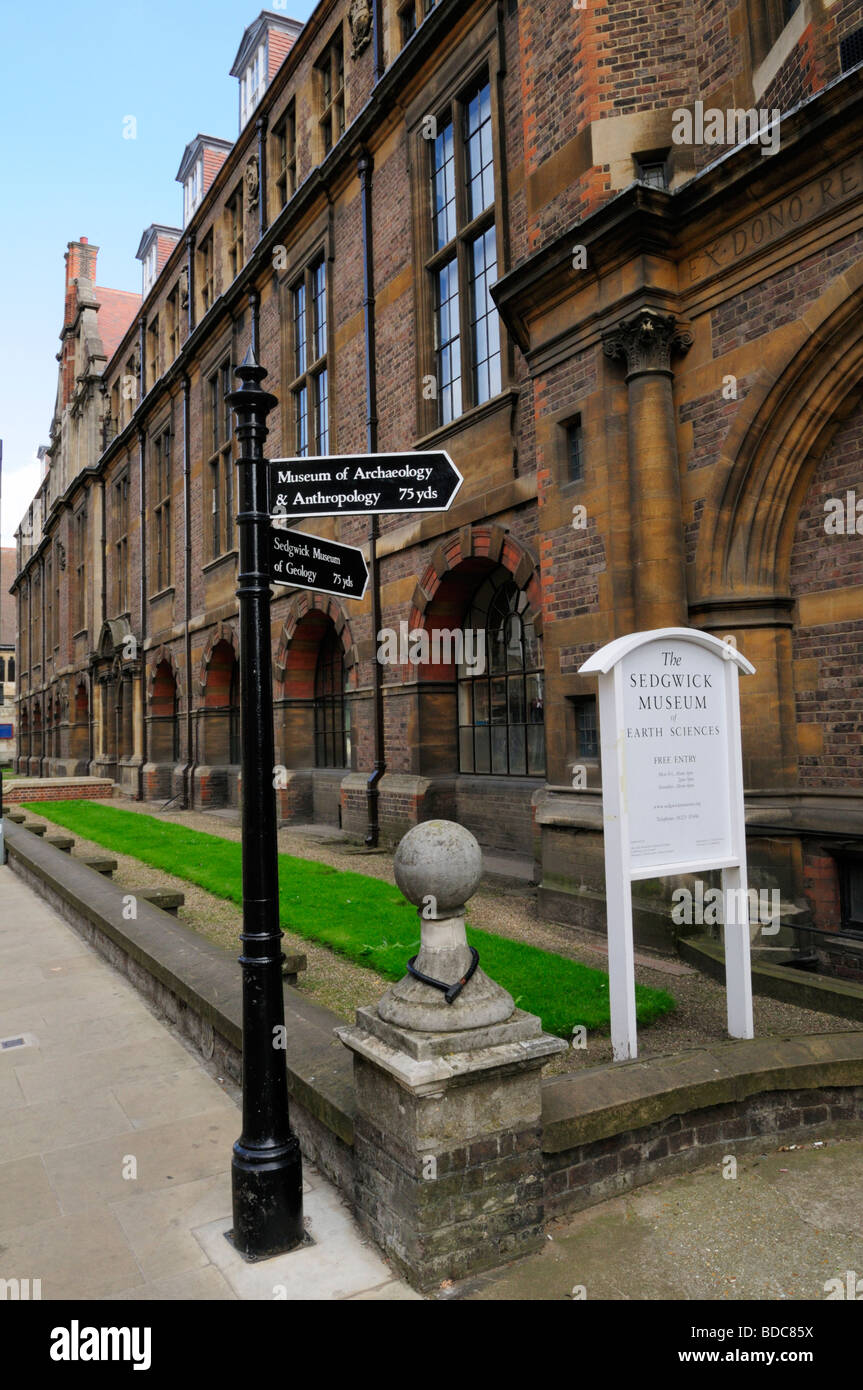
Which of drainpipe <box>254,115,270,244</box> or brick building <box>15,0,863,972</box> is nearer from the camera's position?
brick building <box>15,0,863,972</box>

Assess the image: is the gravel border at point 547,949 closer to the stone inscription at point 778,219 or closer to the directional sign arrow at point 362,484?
the directional sign arrow at point 362,484

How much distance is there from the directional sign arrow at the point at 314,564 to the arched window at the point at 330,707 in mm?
13139

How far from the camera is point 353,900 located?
29.6 feet

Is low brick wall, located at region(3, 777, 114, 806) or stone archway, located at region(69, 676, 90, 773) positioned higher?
stone archway, located at region(69, 676, 90, 773)

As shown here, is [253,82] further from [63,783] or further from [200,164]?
[63,783]

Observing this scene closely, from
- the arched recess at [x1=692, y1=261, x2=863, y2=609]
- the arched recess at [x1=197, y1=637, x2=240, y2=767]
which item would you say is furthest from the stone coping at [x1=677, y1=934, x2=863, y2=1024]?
the arched recess at [x1=197, y1=637, x2=240, y2=767]

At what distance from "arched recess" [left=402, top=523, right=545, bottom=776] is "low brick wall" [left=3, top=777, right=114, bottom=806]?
16822mm

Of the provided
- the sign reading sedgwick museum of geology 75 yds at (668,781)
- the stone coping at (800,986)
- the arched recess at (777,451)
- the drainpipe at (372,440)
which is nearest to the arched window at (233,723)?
the drainpipe at (372,440)

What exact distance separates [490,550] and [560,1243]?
8468mm

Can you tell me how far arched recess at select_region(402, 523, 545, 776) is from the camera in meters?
11.8

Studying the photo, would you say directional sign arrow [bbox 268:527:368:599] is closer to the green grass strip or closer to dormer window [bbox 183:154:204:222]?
the green grass strip

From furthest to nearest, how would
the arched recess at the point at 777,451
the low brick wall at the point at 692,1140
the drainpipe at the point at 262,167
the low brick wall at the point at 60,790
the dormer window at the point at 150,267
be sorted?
the dormer window at the point at 150,267, the low brick wall at the point at 60,790, the drainpipe at the point at 262,167, the arched recess at the point at 777,451, the low brick wall at the point at 692,1140

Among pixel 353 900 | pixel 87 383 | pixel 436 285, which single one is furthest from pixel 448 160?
pixel 87 383

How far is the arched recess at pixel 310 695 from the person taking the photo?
55.8 ft
